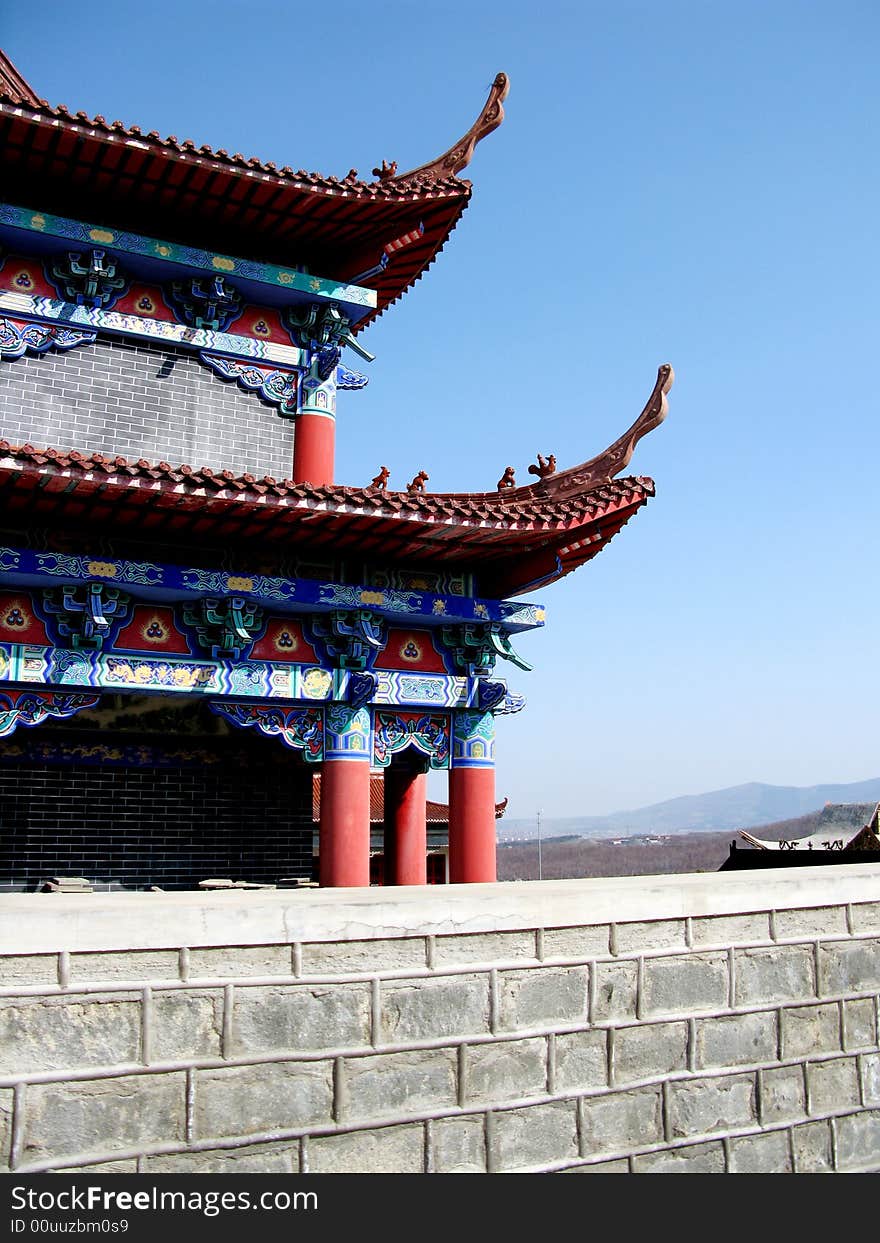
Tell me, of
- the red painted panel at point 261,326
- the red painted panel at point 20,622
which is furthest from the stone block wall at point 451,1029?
the red painted panel at point 261,326

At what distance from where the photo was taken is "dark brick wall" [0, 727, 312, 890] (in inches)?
457

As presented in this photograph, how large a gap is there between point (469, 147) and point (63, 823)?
29.3 ft

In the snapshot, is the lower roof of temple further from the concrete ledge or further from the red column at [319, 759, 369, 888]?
the concrete ledge

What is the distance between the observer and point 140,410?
11781mm

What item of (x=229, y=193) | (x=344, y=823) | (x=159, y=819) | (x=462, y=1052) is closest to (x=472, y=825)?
(x=344, y=823)

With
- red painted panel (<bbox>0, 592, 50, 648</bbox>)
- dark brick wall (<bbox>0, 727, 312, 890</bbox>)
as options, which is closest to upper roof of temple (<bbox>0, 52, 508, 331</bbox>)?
red painted panel (<bbox>0, 592, 50, 648</bbox>)

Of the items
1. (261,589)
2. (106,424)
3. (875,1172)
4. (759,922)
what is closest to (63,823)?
(261,589)

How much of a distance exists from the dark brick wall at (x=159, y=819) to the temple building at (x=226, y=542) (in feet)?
0.08

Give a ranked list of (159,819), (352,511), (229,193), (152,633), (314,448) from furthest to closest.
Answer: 1. (314,448)
2. (159,819)
3. (229,193)
4. (152,633)
5. (352,511)

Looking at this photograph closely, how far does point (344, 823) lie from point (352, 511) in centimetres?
320

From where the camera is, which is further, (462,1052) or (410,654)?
(410,654)

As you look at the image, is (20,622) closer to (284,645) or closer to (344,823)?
(284,645)

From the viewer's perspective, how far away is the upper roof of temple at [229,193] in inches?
421

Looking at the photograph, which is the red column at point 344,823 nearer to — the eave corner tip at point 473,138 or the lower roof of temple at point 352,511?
the lower roof of temple at point 352,511
